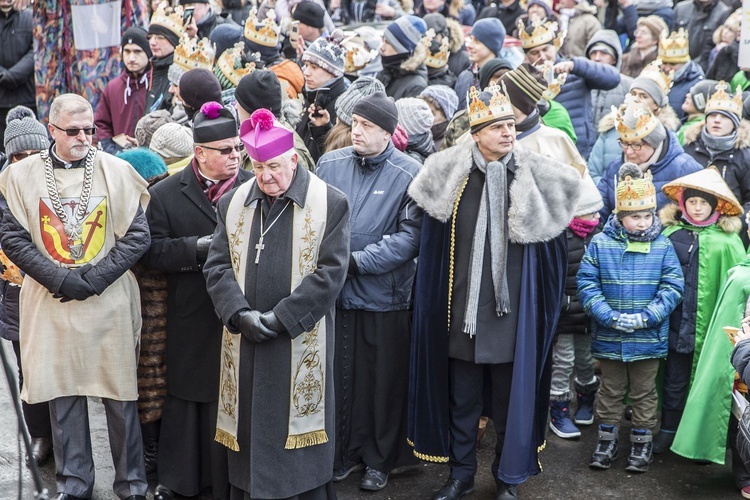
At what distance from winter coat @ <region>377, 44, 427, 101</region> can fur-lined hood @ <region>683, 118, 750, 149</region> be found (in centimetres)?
207

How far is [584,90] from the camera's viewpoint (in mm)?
7895

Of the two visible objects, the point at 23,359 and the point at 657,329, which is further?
the point at 657,329

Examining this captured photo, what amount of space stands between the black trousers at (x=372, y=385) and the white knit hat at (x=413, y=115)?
4.57ft

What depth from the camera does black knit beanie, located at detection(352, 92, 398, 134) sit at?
5.35m

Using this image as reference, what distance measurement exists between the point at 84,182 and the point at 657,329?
129 inches

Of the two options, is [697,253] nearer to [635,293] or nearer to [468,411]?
[635,293]

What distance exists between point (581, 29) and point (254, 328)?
7.87 m

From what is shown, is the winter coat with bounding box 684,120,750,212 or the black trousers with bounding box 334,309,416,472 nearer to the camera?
the black trousers with bounding box 334,309,416,472

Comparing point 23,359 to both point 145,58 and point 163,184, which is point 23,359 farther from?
point 145,58

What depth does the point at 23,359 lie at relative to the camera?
498 cm

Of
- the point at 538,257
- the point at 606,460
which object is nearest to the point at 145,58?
the point at 538,257

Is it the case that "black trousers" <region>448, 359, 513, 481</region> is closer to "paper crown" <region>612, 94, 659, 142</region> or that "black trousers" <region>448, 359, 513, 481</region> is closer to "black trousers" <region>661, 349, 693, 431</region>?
"black trousers" <region>661, 349, 693, 431</region>

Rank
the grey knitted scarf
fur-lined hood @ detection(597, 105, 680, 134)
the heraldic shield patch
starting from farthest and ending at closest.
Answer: fur-lined hood @ detection(597, 105, 680, 134) < the grey knitted scarf < the heraldic shield patch

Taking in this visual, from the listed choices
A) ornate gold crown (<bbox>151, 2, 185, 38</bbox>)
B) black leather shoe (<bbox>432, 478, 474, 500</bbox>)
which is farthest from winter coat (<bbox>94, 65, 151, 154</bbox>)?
black leather shoe (<bbox>432, 478, 474, 500</bbox>)
